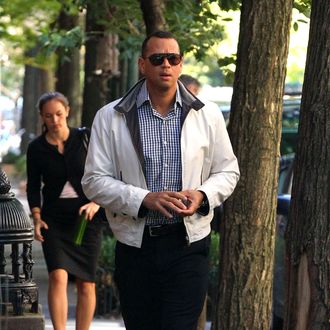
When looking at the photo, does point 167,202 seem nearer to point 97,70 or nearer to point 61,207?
point 61,207

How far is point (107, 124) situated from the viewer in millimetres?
5695

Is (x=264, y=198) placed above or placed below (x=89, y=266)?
above

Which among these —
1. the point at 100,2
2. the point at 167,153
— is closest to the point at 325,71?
the point at 167,153

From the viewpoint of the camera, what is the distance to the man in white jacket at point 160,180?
557cm

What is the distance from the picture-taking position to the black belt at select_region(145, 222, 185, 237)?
18.3 ft

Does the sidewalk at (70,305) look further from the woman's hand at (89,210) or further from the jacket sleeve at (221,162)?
the jacket sleeve at (221,162)

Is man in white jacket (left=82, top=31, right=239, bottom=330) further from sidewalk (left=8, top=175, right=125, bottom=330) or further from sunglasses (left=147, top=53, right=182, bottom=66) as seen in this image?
sidewalk (left=8, top=175, right=125, bottom=330)

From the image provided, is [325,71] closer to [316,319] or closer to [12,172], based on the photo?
[316,319]

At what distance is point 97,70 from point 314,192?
964cm

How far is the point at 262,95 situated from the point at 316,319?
6.69 feet

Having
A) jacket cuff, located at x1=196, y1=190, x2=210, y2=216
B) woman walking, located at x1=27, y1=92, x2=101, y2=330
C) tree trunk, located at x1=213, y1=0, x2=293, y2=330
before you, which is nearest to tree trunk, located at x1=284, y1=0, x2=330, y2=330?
jacket cuff, located at x1=196, y1=190, x2=210, y2=216

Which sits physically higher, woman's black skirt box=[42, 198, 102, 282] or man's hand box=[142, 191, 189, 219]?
man's hand box=[142, 191, 189, 219]

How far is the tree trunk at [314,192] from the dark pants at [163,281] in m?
0.51

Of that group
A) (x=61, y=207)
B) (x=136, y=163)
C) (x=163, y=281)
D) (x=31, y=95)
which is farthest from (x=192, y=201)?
(x=31, y=95)
